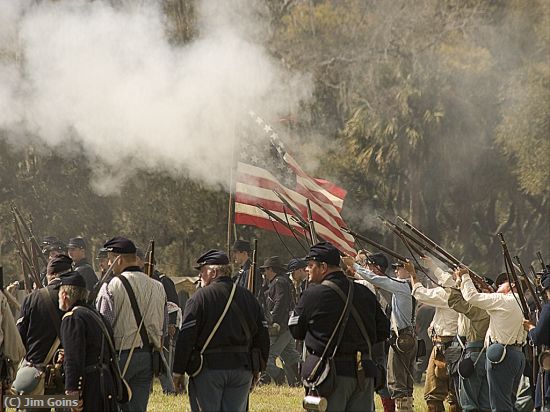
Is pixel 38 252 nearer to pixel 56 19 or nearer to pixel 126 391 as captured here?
pixel 126 391

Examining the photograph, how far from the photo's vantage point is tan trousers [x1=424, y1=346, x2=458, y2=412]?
12570mm

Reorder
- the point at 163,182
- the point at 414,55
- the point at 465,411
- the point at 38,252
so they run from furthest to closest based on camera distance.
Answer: the point at 414,55 < the point at 163,182 < the point at 38,252 < the point at 465,411

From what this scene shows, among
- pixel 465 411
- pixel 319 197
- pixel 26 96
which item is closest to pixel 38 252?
pixel 319 197

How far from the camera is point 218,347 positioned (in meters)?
8.62

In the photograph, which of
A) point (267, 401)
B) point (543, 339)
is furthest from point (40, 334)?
point (267, 401)

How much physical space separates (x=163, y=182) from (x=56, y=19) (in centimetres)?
912

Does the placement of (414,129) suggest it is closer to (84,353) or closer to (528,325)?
(528,325)

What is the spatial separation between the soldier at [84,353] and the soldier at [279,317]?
685cm

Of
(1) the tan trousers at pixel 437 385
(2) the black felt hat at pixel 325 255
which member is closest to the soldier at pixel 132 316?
(2) the black felt hat at pixel 325 255

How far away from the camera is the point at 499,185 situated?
35625 millimetres

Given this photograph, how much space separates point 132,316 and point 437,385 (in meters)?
4.65

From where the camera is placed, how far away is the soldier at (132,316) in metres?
9.08

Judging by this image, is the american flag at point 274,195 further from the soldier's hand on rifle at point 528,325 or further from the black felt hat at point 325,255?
the black felt hat at point 325,255

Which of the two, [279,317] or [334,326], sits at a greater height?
[279,317]
